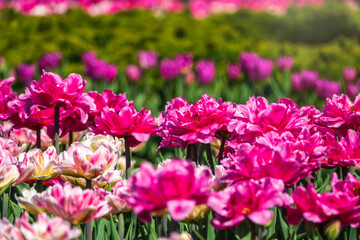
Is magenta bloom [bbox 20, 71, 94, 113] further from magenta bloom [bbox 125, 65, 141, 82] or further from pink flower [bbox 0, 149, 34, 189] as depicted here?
magenta bloom [bbox 125, 65, 141, 82]

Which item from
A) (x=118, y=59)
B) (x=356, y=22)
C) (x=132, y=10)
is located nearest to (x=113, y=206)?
(x=118, y=59)

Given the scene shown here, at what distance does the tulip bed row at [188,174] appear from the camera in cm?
108

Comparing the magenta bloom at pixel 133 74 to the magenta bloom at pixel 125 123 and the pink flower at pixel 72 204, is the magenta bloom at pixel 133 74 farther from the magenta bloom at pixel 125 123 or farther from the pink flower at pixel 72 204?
the pink flower at pixel 72 204

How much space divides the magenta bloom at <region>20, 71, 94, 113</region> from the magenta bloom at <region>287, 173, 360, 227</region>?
0.80 m

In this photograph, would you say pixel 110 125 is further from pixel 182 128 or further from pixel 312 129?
pixel 312 129

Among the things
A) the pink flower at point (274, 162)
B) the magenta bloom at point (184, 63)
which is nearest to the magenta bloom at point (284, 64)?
the magenta bloom at point (184, 63)

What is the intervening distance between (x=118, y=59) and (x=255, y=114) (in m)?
5.04

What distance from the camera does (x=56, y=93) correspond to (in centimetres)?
168

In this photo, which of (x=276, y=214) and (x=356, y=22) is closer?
(x=276, y=214)

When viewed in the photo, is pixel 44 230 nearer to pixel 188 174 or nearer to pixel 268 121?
pixel 188 174

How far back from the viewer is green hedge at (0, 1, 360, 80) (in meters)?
6.44

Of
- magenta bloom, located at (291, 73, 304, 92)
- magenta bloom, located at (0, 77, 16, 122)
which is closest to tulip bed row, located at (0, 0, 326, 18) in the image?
magenta bloom, located at (291, 73, 304, 92)

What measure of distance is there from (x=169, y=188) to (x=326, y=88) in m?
3.66

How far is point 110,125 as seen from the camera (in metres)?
1.63
